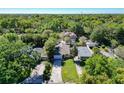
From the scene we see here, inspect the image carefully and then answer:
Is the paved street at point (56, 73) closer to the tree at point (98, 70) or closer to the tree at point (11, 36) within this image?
the tree at point (98, 70)

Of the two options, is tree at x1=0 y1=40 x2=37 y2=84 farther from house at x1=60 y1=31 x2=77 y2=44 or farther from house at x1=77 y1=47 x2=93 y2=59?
house at x1=77 y1=47 x2=93 y2=59

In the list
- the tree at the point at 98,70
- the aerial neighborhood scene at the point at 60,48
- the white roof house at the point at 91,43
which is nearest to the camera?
the tree at the point at 98,70

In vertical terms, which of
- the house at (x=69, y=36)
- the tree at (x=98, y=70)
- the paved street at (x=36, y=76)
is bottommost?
the paved street at (x=36, y=76)

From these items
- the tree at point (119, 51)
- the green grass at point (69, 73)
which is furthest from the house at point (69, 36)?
the tree at point (119, 51)

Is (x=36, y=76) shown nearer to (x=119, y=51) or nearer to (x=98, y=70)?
(x=98, y=70)

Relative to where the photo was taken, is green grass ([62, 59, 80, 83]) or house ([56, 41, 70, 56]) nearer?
green grass ([62, 59, 80, 83])

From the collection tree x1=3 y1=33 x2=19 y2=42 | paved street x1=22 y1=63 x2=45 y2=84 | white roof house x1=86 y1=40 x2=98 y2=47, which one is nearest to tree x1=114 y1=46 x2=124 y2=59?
white roof house x1=86 y1=40 x2=98 y2=47
